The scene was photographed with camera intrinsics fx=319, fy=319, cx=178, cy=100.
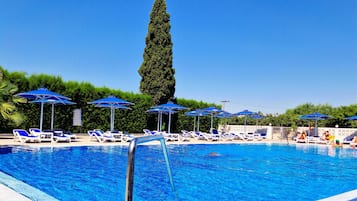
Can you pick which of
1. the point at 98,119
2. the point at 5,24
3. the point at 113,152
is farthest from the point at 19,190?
the point at 98,119

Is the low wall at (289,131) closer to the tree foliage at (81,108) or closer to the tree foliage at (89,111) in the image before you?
the tree foliage at (89,111)

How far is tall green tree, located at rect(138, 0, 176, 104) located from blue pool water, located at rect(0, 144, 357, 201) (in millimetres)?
14316

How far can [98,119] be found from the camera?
2228 cm

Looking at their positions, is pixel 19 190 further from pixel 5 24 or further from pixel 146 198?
pixel 5 24

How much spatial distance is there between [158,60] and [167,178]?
19847 mm

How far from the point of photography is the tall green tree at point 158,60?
27406 mm

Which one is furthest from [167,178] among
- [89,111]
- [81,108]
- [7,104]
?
[89,111]

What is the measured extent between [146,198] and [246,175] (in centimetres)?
424

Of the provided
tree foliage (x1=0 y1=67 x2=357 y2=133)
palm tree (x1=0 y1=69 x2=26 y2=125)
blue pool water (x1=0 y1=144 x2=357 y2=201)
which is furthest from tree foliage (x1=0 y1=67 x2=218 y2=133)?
blue pool water (x1=0 y1=144 x2=357 y2=201)

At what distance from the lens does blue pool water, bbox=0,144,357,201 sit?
23.1 ft

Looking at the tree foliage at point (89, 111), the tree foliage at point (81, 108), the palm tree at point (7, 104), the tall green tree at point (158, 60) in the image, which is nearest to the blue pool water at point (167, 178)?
the palm tree at point (7, 104)

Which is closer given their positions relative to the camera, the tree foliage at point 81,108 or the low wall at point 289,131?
the tree foliage at point 81,108

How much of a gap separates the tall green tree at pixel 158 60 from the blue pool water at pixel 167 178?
14.3m

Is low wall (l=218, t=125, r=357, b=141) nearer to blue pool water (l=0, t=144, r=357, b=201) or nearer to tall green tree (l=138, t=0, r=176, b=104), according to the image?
tall green tree (l=138, t=0, r=176, b=104)
